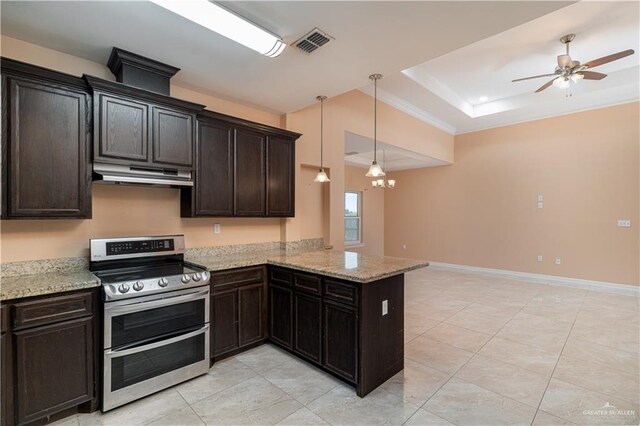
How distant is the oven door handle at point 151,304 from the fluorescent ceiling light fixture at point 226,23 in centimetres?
201

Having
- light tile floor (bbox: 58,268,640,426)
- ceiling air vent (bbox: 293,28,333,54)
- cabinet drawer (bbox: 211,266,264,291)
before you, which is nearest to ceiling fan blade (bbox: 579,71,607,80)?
light tile floor (bbox: 58,268,640,426)

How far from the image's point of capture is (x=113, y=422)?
2.00 m

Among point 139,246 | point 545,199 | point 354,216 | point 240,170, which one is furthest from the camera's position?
point 354,216

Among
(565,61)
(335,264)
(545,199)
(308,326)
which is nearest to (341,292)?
(335,264)

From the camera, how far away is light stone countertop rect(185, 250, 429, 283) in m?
2.32

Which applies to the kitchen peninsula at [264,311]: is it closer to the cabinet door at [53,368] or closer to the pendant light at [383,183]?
the cabinet door at [53,368]

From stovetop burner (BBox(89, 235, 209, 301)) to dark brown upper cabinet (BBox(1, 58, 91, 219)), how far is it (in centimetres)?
35

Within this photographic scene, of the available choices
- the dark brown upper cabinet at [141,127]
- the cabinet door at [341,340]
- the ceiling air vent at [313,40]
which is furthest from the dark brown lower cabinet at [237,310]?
the ceiling air vent at [313,40]

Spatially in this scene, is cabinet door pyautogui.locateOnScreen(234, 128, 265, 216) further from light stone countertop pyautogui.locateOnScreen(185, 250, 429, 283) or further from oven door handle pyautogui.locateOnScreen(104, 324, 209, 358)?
oven door handle pyautogui.locateOnScreen(104, 324, 209, 358)

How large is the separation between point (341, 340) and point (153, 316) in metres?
1.50

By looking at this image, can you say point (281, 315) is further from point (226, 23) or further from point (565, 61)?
point (565, 61)

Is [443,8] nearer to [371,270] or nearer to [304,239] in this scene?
[371,270]

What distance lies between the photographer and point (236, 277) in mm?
2877

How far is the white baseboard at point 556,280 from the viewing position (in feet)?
17.2
